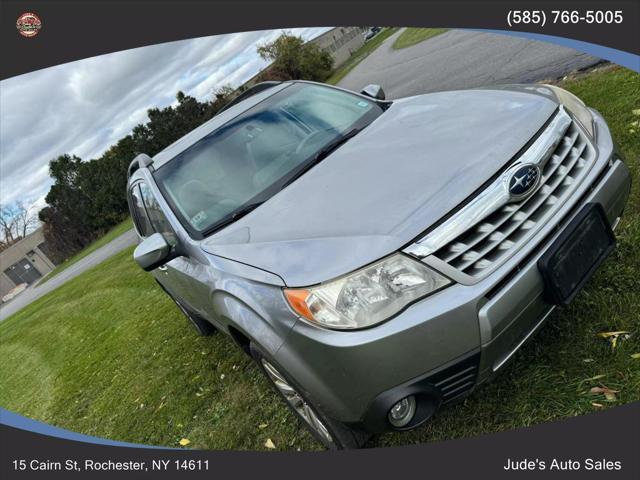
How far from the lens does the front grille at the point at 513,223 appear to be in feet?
5.73

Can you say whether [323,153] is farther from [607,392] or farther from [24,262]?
[24,262]

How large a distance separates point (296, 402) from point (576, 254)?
1601mm

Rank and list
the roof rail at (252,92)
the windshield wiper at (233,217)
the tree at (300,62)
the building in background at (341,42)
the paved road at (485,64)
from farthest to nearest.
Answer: the building in background at (341,42)
the tree at (300,62)
the paved road at (485,64)
the roof rail at (252,92)
the windshield wiper at (233,217)

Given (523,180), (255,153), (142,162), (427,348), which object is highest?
(142,162)

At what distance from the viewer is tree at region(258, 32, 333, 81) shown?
33.4 m

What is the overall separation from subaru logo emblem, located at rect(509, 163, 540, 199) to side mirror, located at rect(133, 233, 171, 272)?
6.28 ft

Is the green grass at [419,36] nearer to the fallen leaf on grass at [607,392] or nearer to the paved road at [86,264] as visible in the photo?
the paved road at [86,264]

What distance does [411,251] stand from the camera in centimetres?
172

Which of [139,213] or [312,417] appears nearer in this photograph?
[312,417]

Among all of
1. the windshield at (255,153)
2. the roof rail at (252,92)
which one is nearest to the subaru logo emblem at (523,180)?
the windshield at (255,153)

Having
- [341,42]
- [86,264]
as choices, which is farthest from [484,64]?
[341,42]

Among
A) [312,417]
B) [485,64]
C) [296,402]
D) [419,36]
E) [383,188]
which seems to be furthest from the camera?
[419,36]

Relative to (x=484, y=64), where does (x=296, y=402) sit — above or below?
above

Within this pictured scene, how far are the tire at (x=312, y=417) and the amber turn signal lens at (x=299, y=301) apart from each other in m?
0.35
